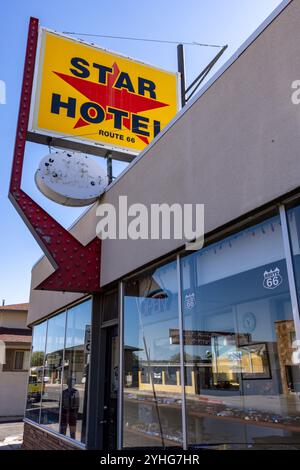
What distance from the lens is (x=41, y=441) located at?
912 centimetres

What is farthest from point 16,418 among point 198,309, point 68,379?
point 198,309

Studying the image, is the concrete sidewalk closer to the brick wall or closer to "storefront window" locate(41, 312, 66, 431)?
the brick wall

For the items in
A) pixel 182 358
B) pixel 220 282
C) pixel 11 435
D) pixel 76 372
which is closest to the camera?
pixel 220 282

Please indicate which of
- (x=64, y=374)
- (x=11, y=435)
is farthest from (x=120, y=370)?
(x=11, y=435)

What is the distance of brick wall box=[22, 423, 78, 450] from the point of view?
24.8 feet

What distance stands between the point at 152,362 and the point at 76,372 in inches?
108

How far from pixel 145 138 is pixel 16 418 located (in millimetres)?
18786

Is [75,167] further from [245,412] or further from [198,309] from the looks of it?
[245,412]

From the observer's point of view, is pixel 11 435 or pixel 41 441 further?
pixel 11 435

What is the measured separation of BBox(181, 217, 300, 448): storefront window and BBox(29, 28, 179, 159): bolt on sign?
12.6ft

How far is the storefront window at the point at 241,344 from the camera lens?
3.68 meters

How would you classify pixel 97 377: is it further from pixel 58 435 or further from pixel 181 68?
pixel 181 68

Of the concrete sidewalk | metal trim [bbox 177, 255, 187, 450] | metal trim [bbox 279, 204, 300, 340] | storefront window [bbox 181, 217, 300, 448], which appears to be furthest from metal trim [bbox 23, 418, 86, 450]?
metal trim [bbox 279, 204, 300, 340]

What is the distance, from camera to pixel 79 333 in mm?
7770
